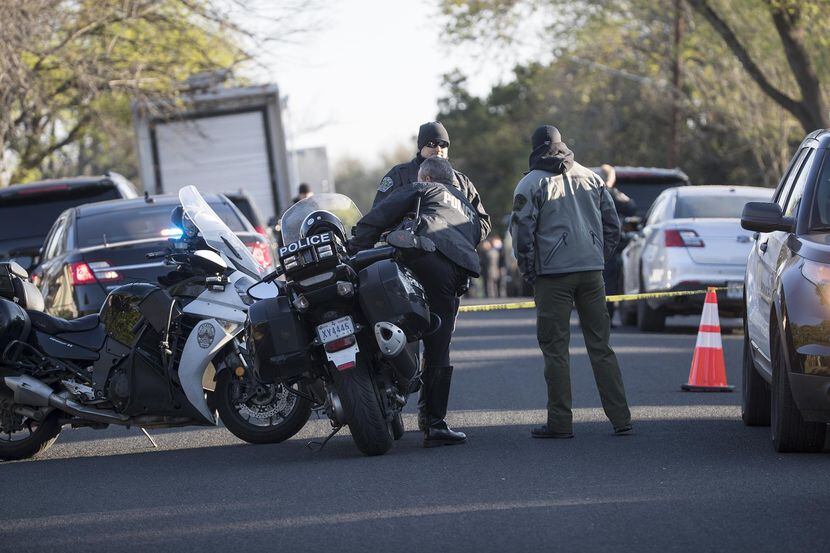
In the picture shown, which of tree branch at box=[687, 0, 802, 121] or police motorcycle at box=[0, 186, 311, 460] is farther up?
tree branch at box=[687, 0, 802, 121]

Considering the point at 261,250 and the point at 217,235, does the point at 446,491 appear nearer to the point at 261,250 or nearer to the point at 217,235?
the point at 217,235

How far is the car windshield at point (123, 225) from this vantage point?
13523 millimetres

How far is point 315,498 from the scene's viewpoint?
7.49m

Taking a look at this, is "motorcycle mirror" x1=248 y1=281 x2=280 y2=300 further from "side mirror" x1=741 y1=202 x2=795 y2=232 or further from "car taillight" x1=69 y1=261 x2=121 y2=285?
"car taillight" x1=69 y1=261 x2=121 y2=285

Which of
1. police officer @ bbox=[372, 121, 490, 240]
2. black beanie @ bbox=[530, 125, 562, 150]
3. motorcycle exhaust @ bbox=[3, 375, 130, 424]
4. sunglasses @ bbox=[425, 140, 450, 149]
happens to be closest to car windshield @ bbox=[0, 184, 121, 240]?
police officer @ bbox=[372, 121, 490, 240]

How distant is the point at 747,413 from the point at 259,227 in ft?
26.8

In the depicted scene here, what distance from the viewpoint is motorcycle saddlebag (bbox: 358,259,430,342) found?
335 inches

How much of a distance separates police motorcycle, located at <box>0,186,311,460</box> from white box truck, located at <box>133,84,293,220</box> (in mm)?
14793

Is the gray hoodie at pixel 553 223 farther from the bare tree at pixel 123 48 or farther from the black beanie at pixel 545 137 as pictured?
the bare tree at pixel 123 48

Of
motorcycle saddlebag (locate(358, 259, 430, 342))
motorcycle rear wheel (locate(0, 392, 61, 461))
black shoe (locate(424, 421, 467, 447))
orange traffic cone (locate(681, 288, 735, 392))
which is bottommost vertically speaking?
orange traffic cone (locate(681, 288, 735, 392))

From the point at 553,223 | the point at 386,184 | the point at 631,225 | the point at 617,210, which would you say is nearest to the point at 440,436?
the point at 553,223

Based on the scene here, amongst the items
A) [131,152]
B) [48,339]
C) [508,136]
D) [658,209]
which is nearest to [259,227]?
[658,209]

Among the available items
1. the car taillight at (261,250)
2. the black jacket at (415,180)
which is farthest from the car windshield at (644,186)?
the black jacket at (415,180)

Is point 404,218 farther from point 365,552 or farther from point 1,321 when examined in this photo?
point 365,552
